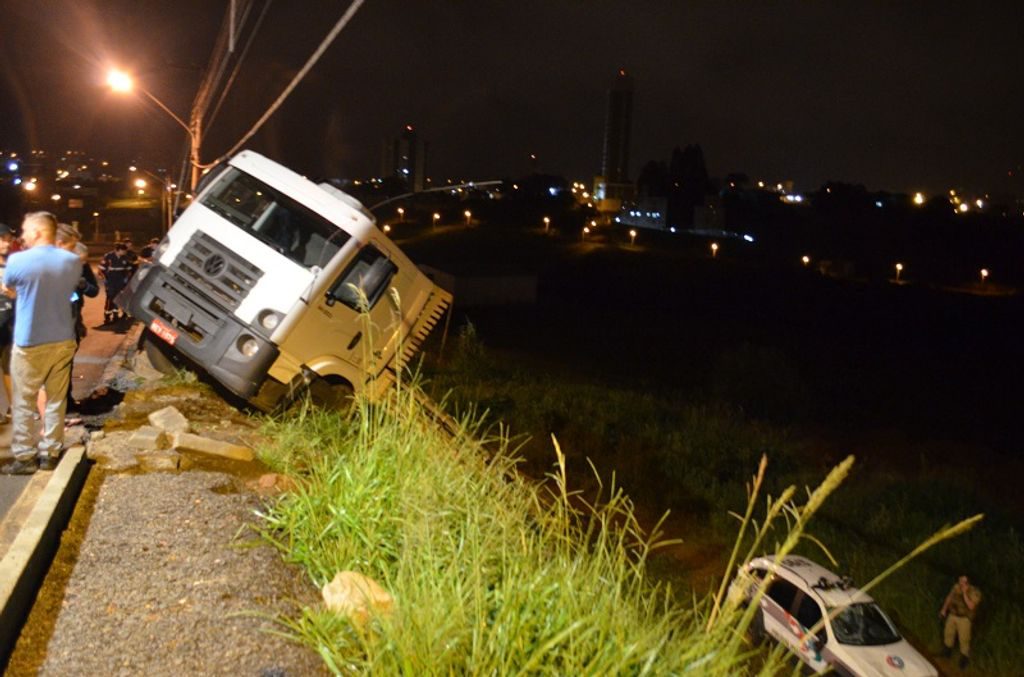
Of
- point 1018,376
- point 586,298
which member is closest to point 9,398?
point 1018,376

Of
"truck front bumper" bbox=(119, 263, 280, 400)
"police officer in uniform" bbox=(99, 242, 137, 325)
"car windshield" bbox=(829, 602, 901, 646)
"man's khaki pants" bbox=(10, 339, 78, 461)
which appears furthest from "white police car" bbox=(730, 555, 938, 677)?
"police officer in uniform" bbox=(99, 242, 137, 325)

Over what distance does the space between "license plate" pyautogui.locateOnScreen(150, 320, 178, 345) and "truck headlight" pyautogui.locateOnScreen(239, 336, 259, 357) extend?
Answer: 2.63 feet

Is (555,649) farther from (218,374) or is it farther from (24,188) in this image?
(24,188)

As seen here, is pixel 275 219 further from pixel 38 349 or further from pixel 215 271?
pixel 38 349

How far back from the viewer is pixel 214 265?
1084 centimetres

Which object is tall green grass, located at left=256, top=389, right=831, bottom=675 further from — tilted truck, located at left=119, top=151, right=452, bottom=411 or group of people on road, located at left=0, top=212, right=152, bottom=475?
tilted truck, located at left=119, top=151, right=452, bottom=411

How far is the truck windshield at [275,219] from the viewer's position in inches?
428

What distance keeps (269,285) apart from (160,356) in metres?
2.22

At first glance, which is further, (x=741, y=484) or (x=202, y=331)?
(x=741, y=484)

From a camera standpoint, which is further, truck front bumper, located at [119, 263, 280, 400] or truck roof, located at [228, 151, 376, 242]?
truck roof, located at [228, 151, 376, 242]

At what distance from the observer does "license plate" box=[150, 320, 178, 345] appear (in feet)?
34.9

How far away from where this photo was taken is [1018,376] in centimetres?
4150

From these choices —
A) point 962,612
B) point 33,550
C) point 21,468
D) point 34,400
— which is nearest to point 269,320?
point 34,400

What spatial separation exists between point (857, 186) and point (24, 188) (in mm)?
104682
